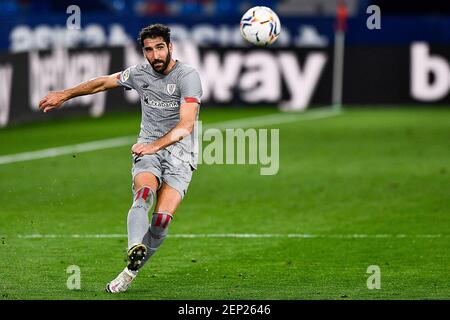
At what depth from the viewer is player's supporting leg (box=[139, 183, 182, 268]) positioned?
385 inches

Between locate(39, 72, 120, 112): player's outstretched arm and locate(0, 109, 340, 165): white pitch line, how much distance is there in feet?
30.6

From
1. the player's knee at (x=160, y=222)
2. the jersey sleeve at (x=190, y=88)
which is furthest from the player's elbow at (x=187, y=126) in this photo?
the player's knee at (x=160, y=222)

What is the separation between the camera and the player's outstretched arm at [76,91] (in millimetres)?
10359

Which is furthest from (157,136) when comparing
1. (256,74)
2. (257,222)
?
(256,74)

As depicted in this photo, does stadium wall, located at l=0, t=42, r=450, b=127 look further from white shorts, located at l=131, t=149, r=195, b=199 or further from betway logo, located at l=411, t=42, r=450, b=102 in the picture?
white shorts, located at l=131, t=149, r=195, b=199

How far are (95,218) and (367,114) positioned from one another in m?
16.3

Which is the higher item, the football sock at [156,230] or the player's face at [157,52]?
the player's face at [157,52]

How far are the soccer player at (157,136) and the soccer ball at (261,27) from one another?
5.63 feet

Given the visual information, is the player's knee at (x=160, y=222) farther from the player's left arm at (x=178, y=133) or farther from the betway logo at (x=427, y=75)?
the betway logo at (x=427, y=75)

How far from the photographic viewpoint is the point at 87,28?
29.0 m

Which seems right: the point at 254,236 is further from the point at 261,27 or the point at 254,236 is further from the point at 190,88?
the point at 190,88

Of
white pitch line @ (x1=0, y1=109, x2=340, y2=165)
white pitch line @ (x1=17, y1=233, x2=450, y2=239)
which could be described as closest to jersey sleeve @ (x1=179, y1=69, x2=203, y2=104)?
white pitch line @ (x1=17, y1=233, x2=450, y2=239)
